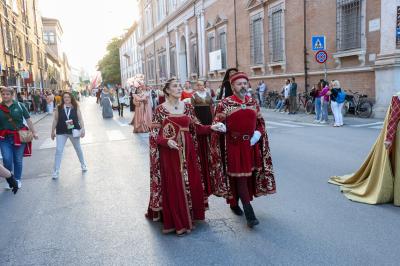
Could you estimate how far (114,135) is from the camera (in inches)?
537

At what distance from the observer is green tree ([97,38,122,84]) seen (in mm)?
85688

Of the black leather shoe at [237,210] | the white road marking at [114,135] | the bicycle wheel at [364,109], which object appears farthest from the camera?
the bicycle wheel at [364,109]

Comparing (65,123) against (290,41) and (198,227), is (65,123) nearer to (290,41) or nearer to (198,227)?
(198,227)

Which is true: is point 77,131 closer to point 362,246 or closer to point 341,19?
point 362,246

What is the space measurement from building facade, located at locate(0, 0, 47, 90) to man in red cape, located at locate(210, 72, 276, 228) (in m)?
20.8

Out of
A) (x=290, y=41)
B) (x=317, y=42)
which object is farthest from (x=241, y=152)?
(x=290, y=41)

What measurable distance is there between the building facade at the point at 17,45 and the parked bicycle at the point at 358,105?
17.8 m

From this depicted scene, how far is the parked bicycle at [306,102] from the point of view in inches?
705

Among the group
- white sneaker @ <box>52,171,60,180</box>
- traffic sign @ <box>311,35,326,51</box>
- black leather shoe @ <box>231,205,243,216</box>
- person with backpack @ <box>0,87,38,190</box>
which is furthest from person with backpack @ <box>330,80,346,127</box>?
person with backpack @ <box>0,87,38,190</box>

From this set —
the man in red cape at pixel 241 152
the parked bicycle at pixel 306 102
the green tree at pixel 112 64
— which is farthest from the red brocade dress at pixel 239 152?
the green tree at pixel 112 64

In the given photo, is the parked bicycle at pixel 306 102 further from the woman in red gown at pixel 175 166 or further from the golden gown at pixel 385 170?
the woman in red gown at pixel 175 166

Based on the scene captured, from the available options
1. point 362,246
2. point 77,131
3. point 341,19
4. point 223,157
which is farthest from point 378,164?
point 341,19

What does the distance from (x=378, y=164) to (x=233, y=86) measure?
2.32 m

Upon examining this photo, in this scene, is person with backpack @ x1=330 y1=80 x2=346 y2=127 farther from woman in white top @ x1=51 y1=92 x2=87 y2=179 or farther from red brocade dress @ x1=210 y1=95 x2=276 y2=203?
red brocade dress @ x1=210 y1=95 x2=276 y2=203
